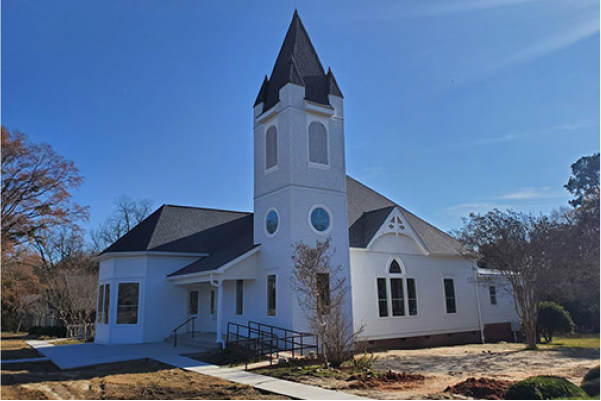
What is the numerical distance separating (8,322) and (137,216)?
16327mm

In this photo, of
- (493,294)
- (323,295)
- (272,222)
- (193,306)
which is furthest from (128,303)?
(493,294)

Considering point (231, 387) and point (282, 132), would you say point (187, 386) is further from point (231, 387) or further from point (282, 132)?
point (282, 132)

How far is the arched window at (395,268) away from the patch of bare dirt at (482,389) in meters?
10.4

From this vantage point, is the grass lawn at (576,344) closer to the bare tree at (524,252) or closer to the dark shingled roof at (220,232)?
the bare tree at (524,252)

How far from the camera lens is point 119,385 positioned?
11227 millimetres

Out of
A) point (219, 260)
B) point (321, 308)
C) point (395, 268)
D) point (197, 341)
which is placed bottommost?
point (197, 341)

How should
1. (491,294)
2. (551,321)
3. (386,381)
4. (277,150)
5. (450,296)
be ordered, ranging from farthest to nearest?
(491,294)
(551,321)
(450,296)
(277,150)
(386,381)

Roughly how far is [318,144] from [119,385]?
12010mm

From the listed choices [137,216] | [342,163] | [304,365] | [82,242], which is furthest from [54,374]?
[137,216]

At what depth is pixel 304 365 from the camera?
14219 mm

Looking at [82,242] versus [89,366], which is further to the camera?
[82,242]

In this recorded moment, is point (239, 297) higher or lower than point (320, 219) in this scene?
lower

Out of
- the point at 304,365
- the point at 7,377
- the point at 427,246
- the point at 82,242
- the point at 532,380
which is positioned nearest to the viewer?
the point at 532,380

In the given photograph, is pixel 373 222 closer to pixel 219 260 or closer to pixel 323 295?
pixel 323 295
